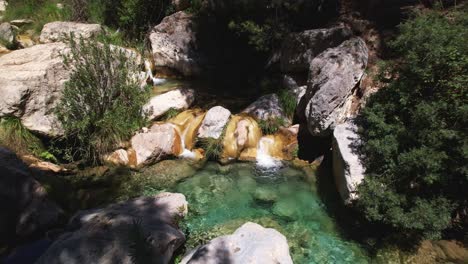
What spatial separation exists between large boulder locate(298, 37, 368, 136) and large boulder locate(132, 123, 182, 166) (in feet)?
9.98

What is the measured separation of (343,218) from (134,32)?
979 centimetres

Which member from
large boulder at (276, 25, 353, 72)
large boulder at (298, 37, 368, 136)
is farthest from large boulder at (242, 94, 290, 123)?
large boulder at (276, 25, 353, 72)

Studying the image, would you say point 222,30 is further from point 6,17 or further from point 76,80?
point 6,17

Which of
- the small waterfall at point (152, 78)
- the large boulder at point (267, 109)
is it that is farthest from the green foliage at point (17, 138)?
the large boulder at point (267, 109)

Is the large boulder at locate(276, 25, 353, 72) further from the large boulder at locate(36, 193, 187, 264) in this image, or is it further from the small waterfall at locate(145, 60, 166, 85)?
the large boulder at locate(36, 193, 187, 264)

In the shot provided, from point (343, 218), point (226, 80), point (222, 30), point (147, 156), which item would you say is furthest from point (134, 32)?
point (343, 218)

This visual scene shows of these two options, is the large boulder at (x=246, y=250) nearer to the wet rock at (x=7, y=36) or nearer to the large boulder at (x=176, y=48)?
the large boulder at (x=176, y=48)

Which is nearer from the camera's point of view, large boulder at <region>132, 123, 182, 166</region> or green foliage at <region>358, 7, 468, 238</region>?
green foliage at <region>358, 7, 468, 238</region>

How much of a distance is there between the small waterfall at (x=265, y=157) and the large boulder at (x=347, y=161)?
4.72ft

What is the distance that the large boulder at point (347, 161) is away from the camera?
5.71 m

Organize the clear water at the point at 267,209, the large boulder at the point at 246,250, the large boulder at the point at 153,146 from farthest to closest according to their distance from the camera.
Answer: the large boulder at the point at 153,146 → the clear water at the point at 267,209 → the large boulder at the point at 246,250

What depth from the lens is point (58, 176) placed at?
22.0 ft

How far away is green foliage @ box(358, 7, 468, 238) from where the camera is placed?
16.1 ft

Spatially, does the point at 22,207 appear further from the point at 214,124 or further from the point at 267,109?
the point at 267,109
